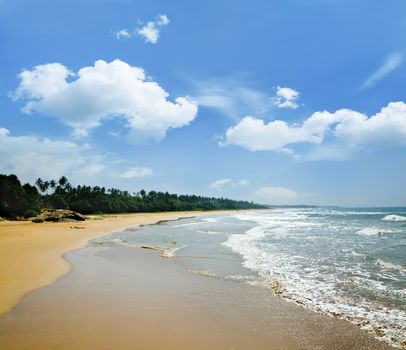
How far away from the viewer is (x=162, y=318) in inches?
298

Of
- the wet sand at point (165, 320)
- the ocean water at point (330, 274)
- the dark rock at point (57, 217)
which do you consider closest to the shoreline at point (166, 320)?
the wet sand at point (165, 320)

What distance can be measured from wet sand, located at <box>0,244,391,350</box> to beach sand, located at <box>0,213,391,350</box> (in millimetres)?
19

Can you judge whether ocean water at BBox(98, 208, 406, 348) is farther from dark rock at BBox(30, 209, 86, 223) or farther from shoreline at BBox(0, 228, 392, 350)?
dark rock at BBox(30, 209, 86, 223)

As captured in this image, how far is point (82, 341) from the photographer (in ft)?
20.2

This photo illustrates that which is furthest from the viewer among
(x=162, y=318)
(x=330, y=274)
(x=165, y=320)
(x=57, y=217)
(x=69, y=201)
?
(x=69, y=201)

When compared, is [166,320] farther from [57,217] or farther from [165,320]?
[57,217]

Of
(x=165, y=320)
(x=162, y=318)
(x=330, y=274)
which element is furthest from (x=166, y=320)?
(x=330, y=274)

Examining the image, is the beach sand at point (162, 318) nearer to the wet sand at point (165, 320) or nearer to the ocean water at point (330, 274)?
the wet sand at point (165, 320)

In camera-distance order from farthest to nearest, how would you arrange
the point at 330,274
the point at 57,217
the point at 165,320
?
the point at 57,217 → the point at 330,274 → the point at 165,320

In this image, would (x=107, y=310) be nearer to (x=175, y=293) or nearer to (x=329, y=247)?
(x=175, y=293)

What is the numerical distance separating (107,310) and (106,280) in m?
3.58

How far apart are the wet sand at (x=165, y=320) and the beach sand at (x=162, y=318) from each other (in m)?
0.02

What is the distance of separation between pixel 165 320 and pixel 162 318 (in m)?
0.16

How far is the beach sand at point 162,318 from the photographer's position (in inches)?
244
